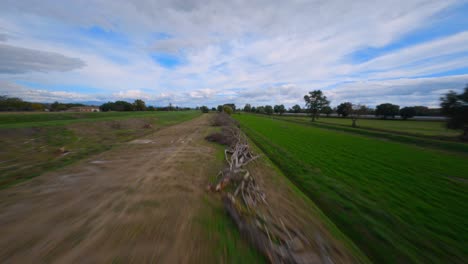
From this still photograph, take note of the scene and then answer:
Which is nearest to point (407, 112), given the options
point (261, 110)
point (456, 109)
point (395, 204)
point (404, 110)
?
point (404, 110)

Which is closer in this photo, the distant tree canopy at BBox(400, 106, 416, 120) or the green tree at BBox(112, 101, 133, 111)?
the distant tree canopy at BBox(400, 106, 416, 120)

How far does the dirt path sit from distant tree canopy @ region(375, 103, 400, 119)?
251 ft

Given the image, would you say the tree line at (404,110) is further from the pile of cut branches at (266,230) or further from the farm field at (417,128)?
the pile of cut branches at (266,230)

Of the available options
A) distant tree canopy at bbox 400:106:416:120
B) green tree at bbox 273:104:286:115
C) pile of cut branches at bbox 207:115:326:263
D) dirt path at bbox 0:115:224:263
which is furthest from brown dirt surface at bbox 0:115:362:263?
green tree at bbox 273:104:286:115

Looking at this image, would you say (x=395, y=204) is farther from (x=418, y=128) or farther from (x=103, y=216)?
(x=418, y=128)

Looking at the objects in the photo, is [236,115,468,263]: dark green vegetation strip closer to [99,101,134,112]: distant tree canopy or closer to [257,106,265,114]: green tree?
[99,101,134,112]: distant tree canopy

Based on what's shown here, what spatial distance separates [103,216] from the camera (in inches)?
139

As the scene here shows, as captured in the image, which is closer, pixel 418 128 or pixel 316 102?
pixel 418 128

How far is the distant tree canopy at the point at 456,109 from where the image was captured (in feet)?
59.5

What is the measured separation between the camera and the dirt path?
103 inches

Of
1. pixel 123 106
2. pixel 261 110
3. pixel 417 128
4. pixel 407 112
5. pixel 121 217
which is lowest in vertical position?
pixel 417 128

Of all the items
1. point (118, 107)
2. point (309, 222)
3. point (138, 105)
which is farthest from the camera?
point (138, 105)

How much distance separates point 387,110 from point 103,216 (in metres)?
80.0

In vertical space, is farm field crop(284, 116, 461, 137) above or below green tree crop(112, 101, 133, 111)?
below
